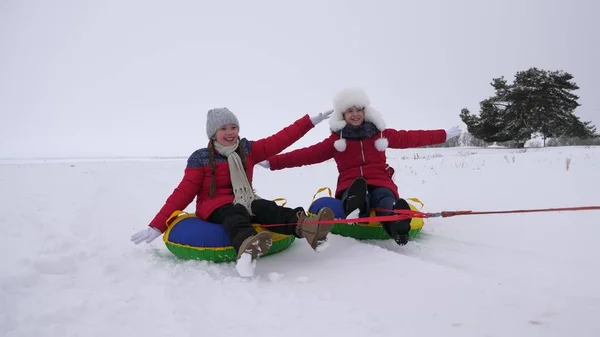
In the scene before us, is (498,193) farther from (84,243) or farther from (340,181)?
(84,243)

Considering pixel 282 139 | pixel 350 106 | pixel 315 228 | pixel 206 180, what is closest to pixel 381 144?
pixel 350 106

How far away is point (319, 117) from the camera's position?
4.25 m

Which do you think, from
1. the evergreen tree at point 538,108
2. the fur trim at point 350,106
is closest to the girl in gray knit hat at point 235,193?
the fur trim at point 350,106

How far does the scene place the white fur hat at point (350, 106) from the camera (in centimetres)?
416

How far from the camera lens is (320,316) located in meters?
2.08

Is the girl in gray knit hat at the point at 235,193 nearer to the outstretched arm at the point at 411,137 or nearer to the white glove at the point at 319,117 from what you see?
the white glove at the point at 319,117

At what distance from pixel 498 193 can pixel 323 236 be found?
3.86 meters

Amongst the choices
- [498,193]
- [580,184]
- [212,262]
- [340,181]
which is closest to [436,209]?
[498,193]

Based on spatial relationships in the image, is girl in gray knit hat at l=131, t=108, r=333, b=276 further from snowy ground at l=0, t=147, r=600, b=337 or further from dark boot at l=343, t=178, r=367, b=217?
dark boot at l=343, t=178, r=367, b=217

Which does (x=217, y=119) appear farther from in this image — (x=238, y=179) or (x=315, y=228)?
(x=315, y=228)

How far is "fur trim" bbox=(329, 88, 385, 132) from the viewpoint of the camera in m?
4.22

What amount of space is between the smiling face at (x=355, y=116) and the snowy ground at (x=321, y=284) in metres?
1.37

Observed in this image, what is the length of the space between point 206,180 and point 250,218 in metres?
0.61

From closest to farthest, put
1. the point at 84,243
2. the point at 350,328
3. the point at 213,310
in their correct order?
the point at 350,328, the point at 213,310, the point at 84,243
